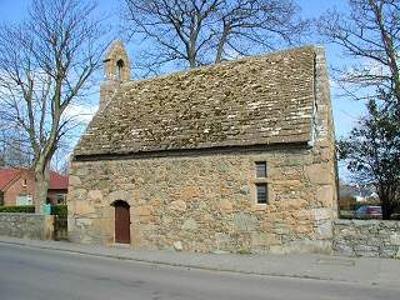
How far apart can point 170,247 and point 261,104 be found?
6012 millimetres

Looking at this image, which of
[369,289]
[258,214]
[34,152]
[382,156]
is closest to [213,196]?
[258,214]

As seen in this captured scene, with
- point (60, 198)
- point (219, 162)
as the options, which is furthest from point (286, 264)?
point (60, 198)

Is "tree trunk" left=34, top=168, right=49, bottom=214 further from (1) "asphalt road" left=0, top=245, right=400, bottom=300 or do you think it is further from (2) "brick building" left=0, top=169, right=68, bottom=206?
(2) "brick building" left=0, top=169, right=68, bottom=206

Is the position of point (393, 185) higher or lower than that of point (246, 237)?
higher

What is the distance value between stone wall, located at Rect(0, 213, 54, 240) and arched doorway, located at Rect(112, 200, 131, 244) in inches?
182

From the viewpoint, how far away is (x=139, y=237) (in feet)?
65.4

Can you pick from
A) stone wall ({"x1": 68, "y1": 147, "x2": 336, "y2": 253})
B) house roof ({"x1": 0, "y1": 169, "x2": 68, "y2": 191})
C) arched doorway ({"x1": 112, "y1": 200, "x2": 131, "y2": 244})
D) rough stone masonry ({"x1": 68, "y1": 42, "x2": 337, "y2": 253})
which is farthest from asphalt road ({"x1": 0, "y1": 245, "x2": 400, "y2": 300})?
house roof ({"x1": 0, "y1": 169, "x2": 68, "y2": 191})

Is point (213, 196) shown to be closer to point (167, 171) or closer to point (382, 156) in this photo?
point (167, 171)

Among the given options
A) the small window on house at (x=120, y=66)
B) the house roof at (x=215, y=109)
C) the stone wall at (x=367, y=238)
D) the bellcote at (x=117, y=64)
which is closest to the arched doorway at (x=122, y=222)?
the house roof at (x=215, y=109)

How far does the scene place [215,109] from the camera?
20.2 m

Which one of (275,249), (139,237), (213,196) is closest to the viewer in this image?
(275,249)

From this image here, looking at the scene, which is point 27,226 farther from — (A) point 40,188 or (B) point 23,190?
(B) point 23,190

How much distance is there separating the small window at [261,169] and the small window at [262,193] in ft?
1.04

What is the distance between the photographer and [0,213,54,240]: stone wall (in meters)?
24.1
